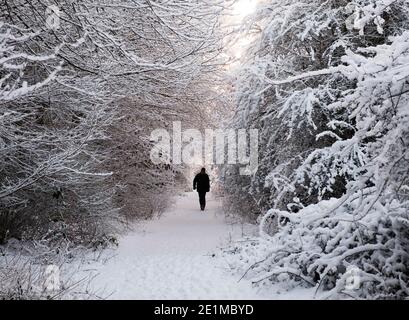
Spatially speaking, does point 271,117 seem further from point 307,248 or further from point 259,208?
point 307,248

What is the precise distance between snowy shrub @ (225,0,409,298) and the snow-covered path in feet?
1.84

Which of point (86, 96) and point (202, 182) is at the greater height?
point (86, 96)

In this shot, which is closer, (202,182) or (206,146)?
(206,146)

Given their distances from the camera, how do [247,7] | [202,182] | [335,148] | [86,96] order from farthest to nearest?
[202,182] < [247,7] < [86,96] < [335,148]

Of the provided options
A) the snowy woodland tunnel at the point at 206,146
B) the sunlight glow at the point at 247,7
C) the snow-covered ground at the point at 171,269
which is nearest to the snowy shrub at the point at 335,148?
the snowy woodland tunnel at the point at 206,146

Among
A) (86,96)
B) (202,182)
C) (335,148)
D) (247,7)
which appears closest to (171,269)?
(86,96)

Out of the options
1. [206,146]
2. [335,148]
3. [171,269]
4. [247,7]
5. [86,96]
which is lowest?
[171,269]

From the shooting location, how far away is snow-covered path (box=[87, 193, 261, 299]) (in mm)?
5547

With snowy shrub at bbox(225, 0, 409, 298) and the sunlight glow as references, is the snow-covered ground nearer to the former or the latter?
snowy shrub at bbox(225, 0, 409, 298)

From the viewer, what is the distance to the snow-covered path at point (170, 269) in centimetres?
555

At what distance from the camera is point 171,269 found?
713cm

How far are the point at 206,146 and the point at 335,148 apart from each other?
1066 cm

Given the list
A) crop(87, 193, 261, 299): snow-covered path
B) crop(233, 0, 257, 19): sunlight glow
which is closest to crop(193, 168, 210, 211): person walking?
crop(87, 193, 261, 299): snow-covered path

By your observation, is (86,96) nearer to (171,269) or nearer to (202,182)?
(171,269)
